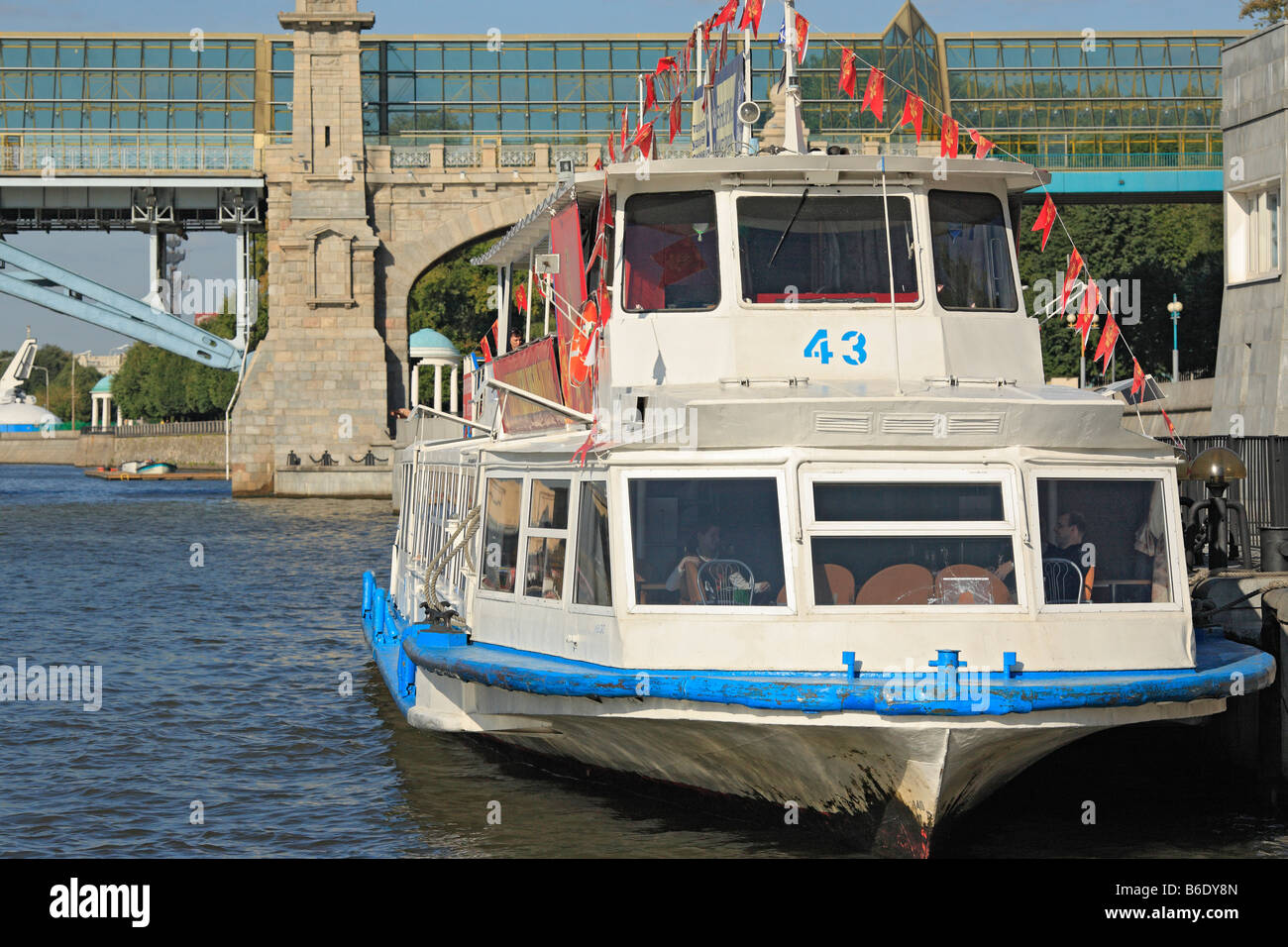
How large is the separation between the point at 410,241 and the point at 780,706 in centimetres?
5688

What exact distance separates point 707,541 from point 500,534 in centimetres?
283

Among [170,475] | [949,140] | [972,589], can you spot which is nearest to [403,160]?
[170,475]

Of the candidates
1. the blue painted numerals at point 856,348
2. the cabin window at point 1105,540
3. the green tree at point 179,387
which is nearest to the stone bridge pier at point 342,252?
the green tree at point 179,387

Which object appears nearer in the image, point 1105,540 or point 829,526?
point 829,526

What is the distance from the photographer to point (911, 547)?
448 inches

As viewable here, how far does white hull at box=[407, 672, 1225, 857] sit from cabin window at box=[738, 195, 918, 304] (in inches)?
134

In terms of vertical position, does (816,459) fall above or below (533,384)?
below

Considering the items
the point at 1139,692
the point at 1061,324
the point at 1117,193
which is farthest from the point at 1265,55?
the point at 1117,193

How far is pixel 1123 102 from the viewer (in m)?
72.2

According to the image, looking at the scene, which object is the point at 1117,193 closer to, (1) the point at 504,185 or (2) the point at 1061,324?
(2) the point at 1061,324

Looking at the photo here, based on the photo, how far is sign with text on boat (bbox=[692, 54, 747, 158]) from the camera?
14.0 meters

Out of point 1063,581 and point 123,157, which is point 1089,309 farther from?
point 123,157

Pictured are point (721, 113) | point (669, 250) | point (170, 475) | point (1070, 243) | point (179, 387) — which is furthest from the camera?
point (179, 387)
